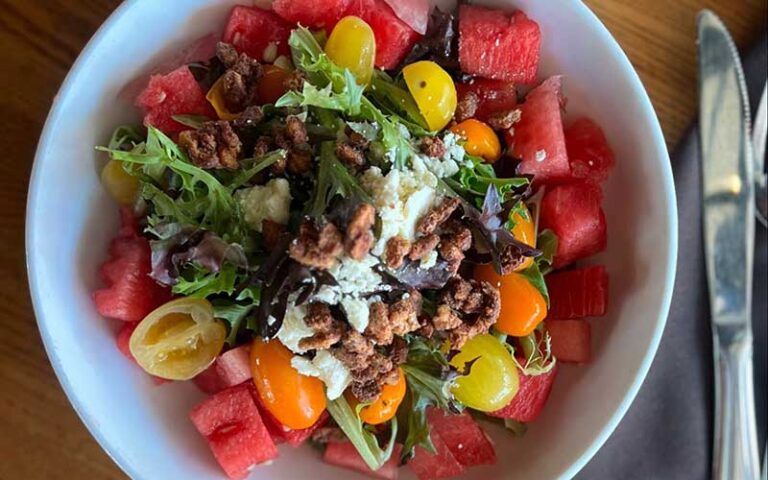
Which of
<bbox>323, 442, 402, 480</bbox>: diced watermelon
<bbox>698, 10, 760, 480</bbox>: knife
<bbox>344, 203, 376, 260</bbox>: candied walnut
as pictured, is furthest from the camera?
<bbox>698, 10, 760, 480</bbox>: knife

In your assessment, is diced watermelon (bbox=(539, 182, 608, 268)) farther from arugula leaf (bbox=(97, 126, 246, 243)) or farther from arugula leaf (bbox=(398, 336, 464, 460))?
arugula leaf (bbox=(97, 126, 246, 243))

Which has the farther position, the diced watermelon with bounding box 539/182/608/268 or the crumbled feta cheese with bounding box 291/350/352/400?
the diced watermelon with bounding box 539/182/608/268

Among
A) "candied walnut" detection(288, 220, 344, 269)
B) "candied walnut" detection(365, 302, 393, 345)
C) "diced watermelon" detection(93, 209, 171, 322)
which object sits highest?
"candied walnut" detection(288, 220, 344, 269)

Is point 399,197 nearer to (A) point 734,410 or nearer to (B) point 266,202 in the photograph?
(B) point 266,202

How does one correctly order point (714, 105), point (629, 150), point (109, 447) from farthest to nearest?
point (714, 105)
point (629, 150)
point (109, 447)

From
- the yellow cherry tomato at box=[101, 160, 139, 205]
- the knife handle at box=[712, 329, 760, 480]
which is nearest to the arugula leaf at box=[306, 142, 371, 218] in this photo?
the yellow cherry tomato at box=[101, 160, 139, 205]

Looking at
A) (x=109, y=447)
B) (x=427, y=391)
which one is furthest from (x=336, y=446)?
(x=109, y=447)

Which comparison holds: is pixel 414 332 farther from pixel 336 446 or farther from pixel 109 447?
pixel 109 447
